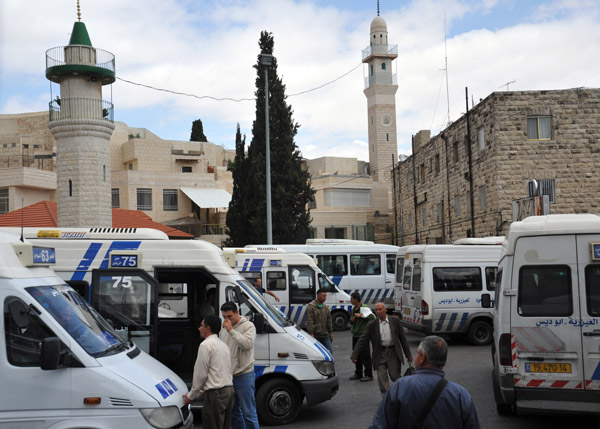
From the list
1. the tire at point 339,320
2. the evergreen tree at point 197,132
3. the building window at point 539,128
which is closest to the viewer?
the tire at point 339,320

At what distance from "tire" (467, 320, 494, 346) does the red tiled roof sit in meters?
17.2

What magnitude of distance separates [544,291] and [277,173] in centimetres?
2698

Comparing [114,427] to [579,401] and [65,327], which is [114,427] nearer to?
[65,327]

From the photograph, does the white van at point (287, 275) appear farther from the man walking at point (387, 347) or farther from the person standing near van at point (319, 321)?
the man walking at point (387, 347)

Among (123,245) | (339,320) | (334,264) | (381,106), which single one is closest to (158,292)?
(123,245)

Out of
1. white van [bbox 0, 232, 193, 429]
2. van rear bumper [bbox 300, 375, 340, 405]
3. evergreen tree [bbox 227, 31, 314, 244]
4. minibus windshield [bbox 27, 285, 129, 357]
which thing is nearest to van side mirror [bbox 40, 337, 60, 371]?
white van [bbox 0, 232, 193, 429]

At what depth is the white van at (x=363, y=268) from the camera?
74.5 feet

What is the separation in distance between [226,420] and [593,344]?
4325 mm

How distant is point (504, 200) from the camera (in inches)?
1062

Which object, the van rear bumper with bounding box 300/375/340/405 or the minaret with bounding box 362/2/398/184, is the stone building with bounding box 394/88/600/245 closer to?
the van rear bumper with bounding box 300/375/340/405

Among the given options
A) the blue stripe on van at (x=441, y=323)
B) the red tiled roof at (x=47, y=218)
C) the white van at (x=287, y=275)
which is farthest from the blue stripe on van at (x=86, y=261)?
the red tiled roof at (x=47, y=218)

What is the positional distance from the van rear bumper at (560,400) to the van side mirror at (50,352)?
5167mm

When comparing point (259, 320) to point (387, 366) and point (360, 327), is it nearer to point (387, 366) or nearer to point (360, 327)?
point (387, 366)

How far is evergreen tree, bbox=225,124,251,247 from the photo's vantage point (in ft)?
115
